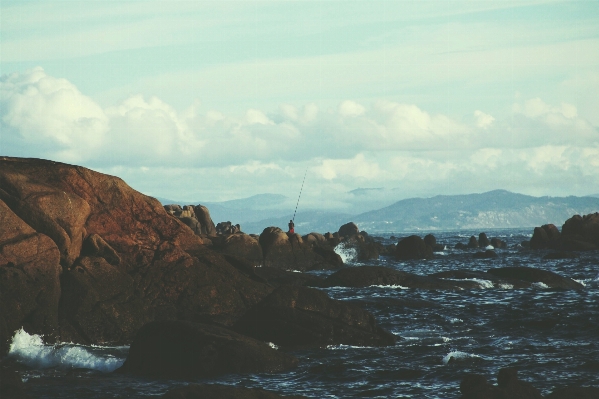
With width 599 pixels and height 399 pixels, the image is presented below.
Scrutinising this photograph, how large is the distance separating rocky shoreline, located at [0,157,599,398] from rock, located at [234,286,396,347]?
3 centimetres

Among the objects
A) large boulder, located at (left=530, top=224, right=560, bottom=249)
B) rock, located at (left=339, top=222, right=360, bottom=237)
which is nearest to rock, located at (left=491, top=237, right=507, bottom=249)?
large boulder, located at (left=530, top=224, right=560, bottom=249)

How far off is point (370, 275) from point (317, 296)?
1593 cm

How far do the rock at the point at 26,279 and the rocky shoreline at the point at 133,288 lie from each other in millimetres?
24

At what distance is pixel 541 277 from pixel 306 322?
65.9ft

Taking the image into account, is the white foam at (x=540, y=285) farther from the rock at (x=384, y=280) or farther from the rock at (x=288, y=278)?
the rock at (x=288, y=278)

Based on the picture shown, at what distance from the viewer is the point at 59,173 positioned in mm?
22469

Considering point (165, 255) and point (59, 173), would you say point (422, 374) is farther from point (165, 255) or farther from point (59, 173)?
point (59, 173)

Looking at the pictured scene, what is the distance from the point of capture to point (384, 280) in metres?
36.0

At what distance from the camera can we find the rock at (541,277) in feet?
119

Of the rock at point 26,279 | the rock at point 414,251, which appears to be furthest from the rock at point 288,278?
the rock at point 414,251

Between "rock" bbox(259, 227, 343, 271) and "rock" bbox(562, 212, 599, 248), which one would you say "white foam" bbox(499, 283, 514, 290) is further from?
"rock" bbox(562, 212, 599, 248)

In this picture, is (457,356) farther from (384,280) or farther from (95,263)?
(384,280)

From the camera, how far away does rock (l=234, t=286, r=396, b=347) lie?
19625 mm

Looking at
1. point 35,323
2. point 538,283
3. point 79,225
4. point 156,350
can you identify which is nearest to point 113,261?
point 79,225
